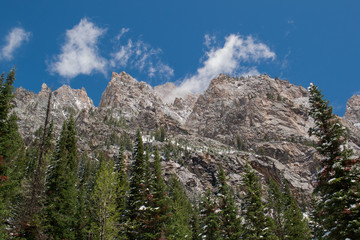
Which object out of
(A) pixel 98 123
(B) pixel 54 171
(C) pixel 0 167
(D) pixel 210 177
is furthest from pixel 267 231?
(A) pixel 98 123

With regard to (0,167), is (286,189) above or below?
above

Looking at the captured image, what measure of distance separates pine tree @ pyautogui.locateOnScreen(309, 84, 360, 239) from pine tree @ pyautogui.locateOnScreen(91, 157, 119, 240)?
1641 centimetres

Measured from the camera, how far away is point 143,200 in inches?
1266

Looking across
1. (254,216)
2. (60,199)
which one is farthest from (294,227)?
(60,199)

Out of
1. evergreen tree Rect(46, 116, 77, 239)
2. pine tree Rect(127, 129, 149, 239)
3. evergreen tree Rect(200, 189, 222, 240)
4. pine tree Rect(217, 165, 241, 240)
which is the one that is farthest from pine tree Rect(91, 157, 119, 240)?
pine tree Rect(217, 165, 241, 240)

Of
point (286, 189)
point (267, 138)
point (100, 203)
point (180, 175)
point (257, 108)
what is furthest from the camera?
point (257, 108)

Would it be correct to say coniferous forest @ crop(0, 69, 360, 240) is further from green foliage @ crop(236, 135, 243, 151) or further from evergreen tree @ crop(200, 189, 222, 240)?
green foliage @ crop(236, 135, 243, 151)

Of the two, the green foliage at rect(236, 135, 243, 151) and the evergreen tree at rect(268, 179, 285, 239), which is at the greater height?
the green foliage at rect(236, 135, 243, 151)

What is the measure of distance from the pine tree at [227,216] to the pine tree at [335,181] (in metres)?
14.6

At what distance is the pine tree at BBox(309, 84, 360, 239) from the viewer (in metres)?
15.1

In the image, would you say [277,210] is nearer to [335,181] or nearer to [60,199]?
[335,181]

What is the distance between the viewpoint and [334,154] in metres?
17.4

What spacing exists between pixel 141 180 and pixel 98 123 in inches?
6429

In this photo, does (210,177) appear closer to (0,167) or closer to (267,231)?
(267,231)
